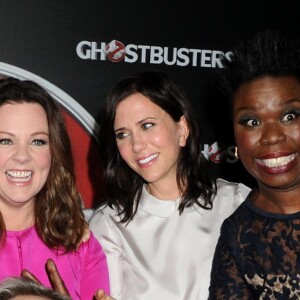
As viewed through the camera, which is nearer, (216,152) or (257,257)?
(257,257)

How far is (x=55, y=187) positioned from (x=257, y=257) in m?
0.85

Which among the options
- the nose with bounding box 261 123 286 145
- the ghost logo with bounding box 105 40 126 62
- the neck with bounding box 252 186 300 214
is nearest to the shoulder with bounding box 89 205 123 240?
the neck with bounding box 252 186 300 214

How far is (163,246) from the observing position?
251cm

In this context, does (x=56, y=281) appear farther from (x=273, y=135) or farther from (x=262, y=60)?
(x=262, y=60)

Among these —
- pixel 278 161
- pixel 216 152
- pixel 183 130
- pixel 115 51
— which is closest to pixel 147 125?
pixel 183 130

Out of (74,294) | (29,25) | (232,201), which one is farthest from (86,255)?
(29,25)

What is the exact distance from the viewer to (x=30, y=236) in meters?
2.41

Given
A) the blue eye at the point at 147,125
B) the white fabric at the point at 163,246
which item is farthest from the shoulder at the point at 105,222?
the blue eye at the point at 147,125

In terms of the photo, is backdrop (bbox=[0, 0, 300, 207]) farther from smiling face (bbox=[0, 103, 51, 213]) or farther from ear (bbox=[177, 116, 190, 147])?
smiling face (bbox=[0, 103, 51, 213])

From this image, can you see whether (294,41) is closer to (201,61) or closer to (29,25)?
(201,61)

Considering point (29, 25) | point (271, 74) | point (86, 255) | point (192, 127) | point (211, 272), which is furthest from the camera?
point (29, 25)

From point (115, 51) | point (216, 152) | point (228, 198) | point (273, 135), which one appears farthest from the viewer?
point (216, 152)

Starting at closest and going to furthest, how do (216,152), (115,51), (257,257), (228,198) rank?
(257,257) → (228,198) → (115,51) → (216,152)

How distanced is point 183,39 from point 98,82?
1.65 feet
